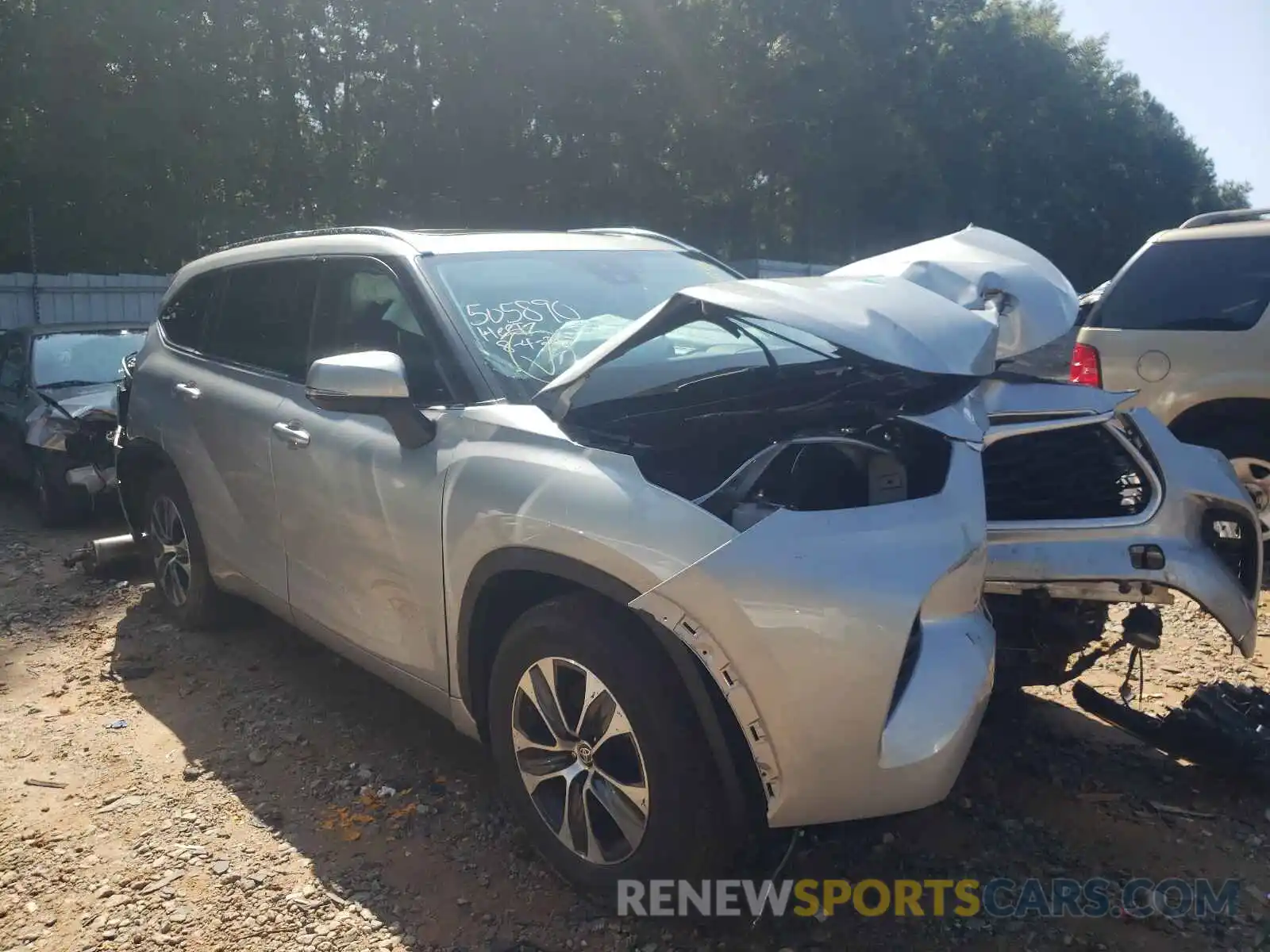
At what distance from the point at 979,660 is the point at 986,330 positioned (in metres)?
0.92

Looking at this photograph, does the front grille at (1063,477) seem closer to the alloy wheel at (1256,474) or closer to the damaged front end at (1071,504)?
the damaged front end at (1071,504)

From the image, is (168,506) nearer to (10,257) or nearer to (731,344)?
(731,344)

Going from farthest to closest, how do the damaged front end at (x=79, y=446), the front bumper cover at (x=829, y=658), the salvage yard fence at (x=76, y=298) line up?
the salvage yard fence at (x=76, y=298) < the damaged front end at (x=79, y=446) < the front bumper cover at (x=829, y=658)

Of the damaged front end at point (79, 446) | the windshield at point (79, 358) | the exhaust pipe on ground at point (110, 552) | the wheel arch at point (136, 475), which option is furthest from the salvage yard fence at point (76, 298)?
the wheel arch at point (136, 475)

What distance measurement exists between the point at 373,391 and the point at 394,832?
141 cm

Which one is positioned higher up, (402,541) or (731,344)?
(731,344)

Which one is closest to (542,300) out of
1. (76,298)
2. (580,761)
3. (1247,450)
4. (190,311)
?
(580,761)

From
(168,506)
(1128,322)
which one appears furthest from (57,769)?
(1128,322)

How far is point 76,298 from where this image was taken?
1652cm

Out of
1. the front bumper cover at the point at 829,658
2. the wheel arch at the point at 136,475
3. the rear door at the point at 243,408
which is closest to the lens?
the front bumper cover at the point at 829,658

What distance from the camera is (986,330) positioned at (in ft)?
9.21

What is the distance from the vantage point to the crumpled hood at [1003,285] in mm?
3473

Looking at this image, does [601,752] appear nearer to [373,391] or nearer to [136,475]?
[373,391]

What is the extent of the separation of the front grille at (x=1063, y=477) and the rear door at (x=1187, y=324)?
9.31 ft
